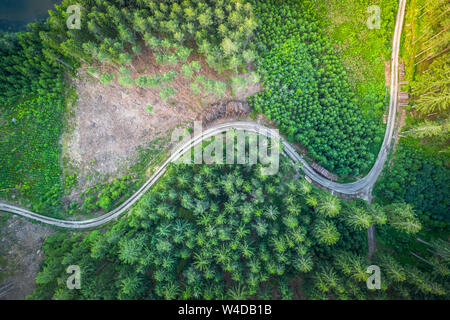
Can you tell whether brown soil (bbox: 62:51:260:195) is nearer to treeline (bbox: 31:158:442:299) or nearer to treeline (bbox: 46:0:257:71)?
treeline (bbox: 46:0:257:71)

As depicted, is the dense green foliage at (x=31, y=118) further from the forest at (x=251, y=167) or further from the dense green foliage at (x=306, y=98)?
the dense green foliage at (x=306, y=98)

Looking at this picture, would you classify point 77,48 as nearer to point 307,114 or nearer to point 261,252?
point 307,114

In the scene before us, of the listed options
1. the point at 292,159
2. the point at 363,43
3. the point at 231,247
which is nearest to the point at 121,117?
the point at 231,247

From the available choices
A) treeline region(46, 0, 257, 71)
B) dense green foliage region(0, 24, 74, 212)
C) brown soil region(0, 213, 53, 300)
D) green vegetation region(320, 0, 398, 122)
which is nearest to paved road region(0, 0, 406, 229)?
green vegetation region(320, 0, 398, 122)

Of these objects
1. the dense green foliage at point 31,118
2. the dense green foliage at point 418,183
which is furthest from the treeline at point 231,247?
the dense green foliage at point 31,118

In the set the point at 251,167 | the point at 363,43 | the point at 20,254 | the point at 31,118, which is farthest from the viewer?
the point at 363,43

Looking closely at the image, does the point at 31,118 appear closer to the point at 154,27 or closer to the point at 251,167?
the point at 154,27

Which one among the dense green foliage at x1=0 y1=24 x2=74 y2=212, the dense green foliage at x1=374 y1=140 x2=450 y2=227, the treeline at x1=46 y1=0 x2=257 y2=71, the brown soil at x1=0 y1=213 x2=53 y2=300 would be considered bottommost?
the brown soil at x1=0 y1=213 x2=53 y2=300
